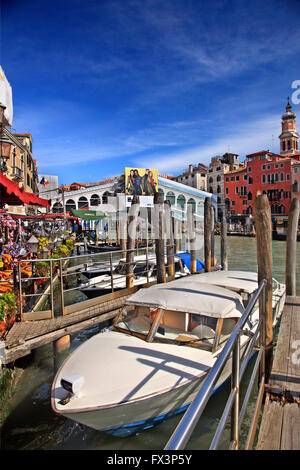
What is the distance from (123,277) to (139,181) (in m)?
41.5

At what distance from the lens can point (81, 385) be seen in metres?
3.96

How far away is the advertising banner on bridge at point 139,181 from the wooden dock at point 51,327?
145 ft

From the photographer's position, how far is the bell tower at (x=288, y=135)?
6006 centimetres

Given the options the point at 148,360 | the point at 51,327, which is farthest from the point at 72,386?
the point at 51,327

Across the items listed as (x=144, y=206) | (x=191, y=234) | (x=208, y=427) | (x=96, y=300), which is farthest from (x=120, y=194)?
(x=208, y=427)

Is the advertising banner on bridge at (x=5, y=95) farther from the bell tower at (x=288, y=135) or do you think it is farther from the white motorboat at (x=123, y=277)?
the bell tower at (x=288, y=135)

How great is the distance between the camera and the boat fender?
12.5ft

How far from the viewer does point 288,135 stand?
60.1 meters

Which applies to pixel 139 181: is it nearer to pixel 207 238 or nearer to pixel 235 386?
pixel 207 238

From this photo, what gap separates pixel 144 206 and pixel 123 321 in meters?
41.7

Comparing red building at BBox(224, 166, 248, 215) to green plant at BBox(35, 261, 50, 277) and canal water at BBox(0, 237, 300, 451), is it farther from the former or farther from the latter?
canal water at BBox(0, 237, 300, 451)

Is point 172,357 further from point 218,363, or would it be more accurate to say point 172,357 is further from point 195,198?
point 195,198

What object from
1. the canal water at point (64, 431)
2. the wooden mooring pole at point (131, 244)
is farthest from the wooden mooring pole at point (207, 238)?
the canal water at point (64, 431)

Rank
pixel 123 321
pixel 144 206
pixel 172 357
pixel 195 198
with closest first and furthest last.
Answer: pixel 172 357 < pixel 123 321 < pixel 144 206 < pixel 195 198
